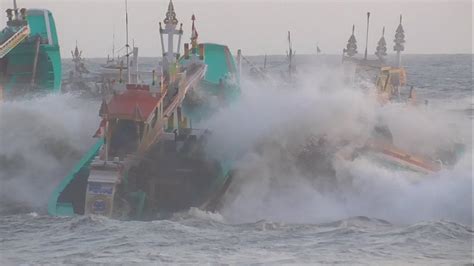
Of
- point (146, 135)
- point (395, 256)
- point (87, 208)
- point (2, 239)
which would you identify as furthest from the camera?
point (146, 135)

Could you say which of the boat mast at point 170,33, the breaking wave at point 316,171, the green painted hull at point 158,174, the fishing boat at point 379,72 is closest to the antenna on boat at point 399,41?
the fishing boat at point 379,72

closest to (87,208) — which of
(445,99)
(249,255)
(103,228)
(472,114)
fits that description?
(103,228)

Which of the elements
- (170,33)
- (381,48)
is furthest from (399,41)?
(170,33)

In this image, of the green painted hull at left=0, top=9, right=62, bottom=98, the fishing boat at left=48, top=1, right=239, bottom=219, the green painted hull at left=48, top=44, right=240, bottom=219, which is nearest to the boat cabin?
the fishing boat at left=48, top=1, right=239, bottom=219

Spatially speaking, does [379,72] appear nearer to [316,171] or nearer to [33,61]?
[316,171]

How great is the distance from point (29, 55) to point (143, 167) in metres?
15.7

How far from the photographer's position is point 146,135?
20.0 m

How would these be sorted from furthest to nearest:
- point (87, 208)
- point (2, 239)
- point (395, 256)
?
point (87, 208)
point (2, 239)
point (395, 256)

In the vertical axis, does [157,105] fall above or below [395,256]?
above

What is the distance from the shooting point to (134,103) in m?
19.9

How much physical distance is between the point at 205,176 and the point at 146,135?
6.76 ft

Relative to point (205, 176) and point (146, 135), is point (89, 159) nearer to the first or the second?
point (146, 135)

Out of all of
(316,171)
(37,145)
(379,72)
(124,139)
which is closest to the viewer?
(124,139)

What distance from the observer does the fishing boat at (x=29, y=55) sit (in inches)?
1267
